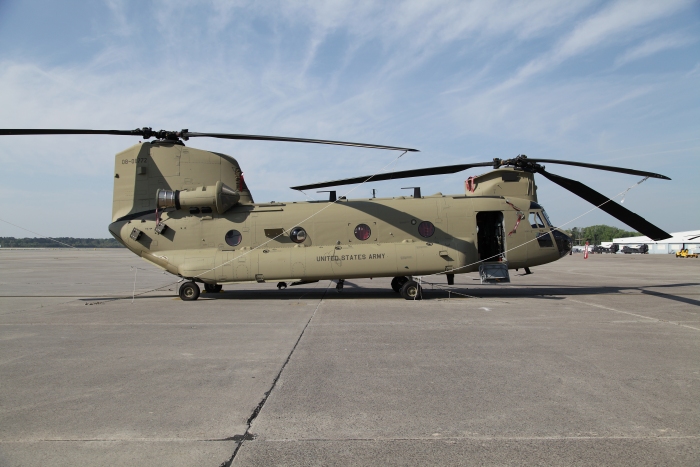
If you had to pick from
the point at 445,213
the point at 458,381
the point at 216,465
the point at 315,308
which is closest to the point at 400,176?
the point at 445,213

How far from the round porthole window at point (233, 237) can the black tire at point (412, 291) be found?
550 centimetres

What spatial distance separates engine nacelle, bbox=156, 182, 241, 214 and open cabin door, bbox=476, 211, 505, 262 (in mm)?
8151

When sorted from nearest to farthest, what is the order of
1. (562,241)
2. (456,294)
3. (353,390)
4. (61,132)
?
(353,390)
(61,132)
(562,241)
(456,294)

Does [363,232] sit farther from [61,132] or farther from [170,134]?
[61,132]

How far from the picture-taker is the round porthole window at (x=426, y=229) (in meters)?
13.5

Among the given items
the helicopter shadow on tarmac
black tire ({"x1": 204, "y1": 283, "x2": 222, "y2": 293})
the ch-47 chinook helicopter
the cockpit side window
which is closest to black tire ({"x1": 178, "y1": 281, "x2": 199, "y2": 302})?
the ch-47 chinook helicopter

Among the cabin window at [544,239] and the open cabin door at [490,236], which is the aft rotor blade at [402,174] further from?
the cabin window at [544,239]

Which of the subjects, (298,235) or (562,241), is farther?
(562,241)

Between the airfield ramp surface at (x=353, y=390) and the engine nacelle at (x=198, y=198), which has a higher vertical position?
the engine nacelle at (x=198, y=198)

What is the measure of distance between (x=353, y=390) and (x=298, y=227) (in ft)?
30.4

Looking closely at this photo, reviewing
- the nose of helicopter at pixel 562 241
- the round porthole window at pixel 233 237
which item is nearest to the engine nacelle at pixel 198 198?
the round porthole window at pixel 233 237

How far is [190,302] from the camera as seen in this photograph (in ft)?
43.4

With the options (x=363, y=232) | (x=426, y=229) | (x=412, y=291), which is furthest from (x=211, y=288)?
(x=426, y=229)

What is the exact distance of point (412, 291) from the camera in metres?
13.1
